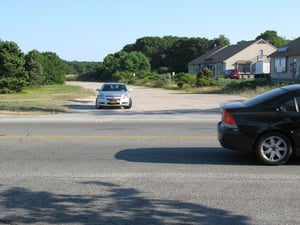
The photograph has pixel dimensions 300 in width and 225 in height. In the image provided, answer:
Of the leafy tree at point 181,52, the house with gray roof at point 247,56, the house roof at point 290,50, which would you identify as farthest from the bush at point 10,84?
the leafy tree at point 181,52

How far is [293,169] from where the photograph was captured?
26.4 feet

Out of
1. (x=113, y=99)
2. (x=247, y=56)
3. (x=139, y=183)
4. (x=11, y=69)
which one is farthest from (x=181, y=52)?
(x=139, y=183)

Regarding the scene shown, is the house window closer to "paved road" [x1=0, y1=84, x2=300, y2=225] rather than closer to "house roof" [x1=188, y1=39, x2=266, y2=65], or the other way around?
"house roof" [x1=188, y1=39, x2=266, y2=65]

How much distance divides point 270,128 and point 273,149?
1.30 ft

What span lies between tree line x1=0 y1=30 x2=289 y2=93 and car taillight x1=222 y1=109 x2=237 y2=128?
33827 mm

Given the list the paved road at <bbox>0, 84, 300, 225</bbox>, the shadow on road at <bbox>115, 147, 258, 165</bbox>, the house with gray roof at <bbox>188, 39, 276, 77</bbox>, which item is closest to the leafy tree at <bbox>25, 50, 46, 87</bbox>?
the house with gray roof at <bbox>188, 39, 276, 77</bbox>

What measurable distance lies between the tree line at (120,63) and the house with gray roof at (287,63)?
1053 centimetres

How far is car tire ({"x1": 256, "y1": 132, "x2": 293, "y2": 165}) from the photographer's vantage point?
27.2 ft

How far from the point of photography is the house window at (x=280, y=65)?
2086 inches

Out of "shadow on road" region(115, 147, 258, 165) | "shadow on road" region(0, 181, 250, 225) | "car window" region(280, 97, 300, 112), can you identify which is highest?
"car window" region(280, 97, 300, 112)

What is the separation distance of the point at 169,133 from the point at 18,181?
20.7 feet

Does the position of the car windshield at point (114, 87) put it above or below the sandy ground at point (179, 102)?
above

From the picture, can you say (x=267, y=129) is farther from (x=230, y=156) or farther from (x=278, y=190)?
(x=278, y=190)

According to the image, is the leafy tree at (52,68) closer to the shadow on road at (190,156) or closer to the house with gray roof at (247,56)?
the house with gray roof at (247,56)
